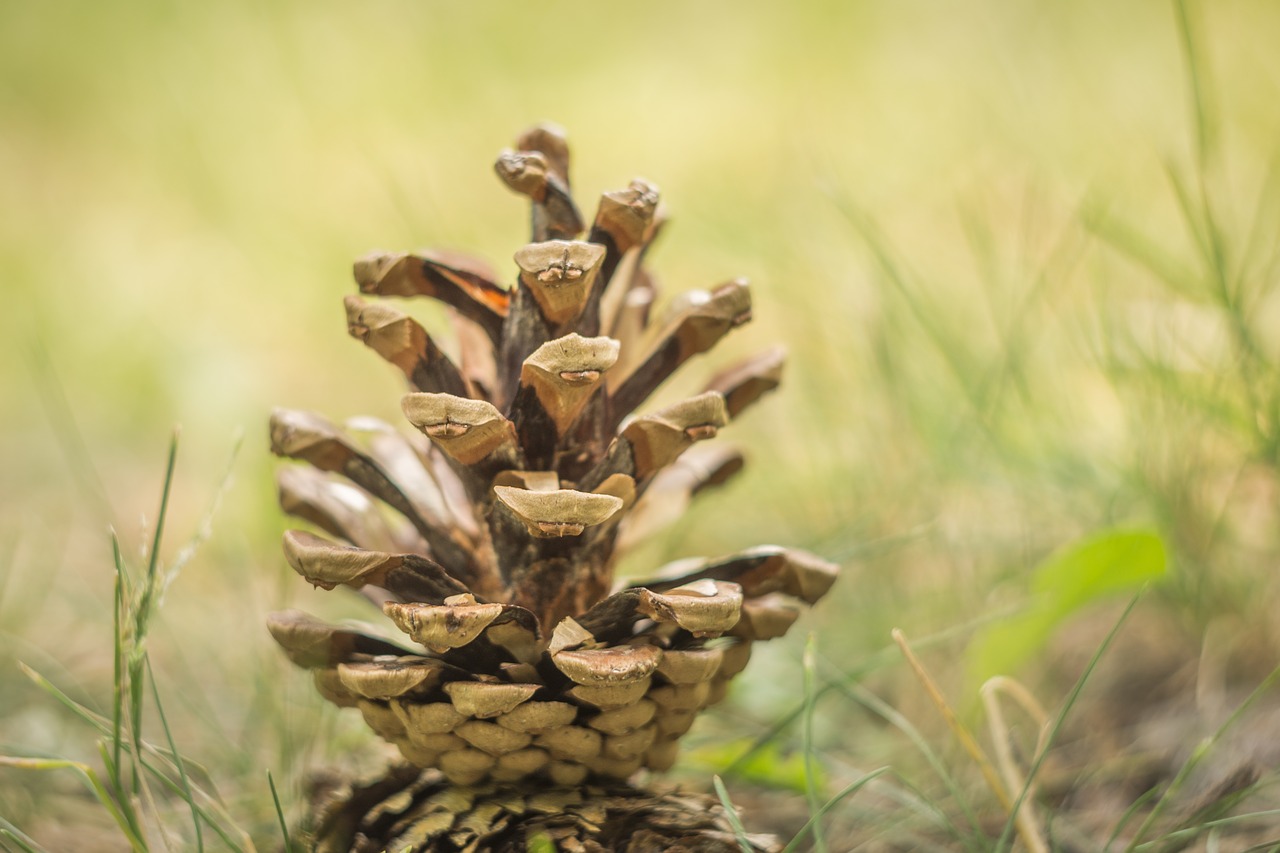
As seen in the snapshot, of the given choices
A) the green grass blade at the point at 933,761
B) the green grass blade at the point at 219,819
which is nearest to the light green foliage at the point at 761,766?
the green grass blade at the point at 933,761

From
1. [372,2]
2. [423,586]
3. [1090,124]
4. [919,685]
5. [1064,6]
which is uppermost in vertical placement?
[372,2]

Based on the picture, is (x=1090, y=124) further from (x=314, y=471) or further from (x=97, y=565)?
(x=97, y=565)

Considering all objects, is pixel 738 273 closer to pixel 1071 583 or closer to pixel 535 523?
pixel 1071 583

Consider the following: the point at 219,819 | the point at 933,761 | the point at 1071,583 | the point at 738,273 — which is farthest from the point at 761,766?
the point at 738,273

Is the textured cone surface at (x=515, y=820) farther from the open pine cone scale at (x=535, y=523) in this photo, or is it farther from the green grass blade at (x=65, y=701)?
the green grass blade at (x=65, y=701)

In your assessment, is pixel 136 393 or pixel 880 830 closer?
pixel 880 830

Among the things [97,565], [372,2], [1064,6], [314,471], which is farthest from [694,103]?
[314,471]

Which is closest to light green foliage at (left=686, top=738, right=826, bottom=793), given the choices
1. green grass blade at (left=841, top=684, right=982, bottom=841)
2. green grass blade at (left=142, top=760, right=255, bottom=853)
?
green grass blade at (left=841, top=684, right=982, bottom=841)

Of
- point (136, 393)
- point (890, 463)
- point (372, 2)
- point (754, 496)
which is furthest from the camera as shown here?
point (372, 2)
